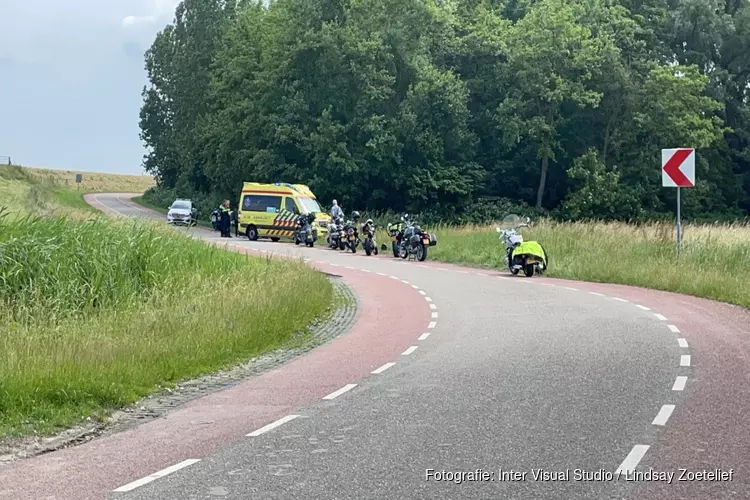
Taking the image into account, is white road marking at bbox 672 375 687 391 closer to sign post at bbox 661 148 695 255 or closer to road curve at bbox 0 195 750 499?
road curve at bbox 0 195 750 499

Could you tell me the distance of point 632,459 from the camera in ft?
23.1

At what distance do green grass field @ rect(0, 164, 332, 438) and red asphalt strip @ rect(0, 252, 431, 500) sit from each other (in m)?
0.82

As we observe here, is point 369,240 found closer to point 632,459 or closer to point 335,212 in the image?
point 335,212

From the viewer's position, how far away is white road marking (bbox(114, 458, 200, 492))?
644 cm

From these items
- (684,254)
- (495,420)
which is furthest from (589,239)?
(495,420)

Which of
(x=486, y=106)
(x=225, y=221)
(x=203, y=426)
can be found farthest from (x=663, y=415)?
(x=486, y=106)

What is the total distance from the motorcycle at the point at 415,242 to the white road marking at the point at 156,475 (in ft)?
84.5

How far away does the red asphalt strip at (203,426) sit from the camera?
21.9 feet

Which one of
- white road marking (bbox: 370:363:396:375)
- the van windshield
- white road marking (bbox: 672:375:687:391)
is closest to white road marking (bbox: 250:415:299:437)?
white road marking (bbox: 370:363:396:375)

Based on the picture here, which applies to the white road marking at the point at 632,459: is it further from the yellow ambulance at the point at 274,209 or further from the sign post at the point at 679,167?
the yellow ambulance at the point at 274,209

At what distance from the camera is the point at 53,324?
1420 centimetres

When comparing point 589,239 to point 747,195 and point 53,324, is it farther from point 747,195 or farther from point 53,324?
point 747,195

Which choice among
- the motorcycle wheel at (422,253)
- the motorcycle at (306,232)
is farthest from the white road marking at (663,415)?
the motorcycle at (306,232)

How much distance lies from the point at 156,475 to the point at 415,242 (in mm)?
26560
